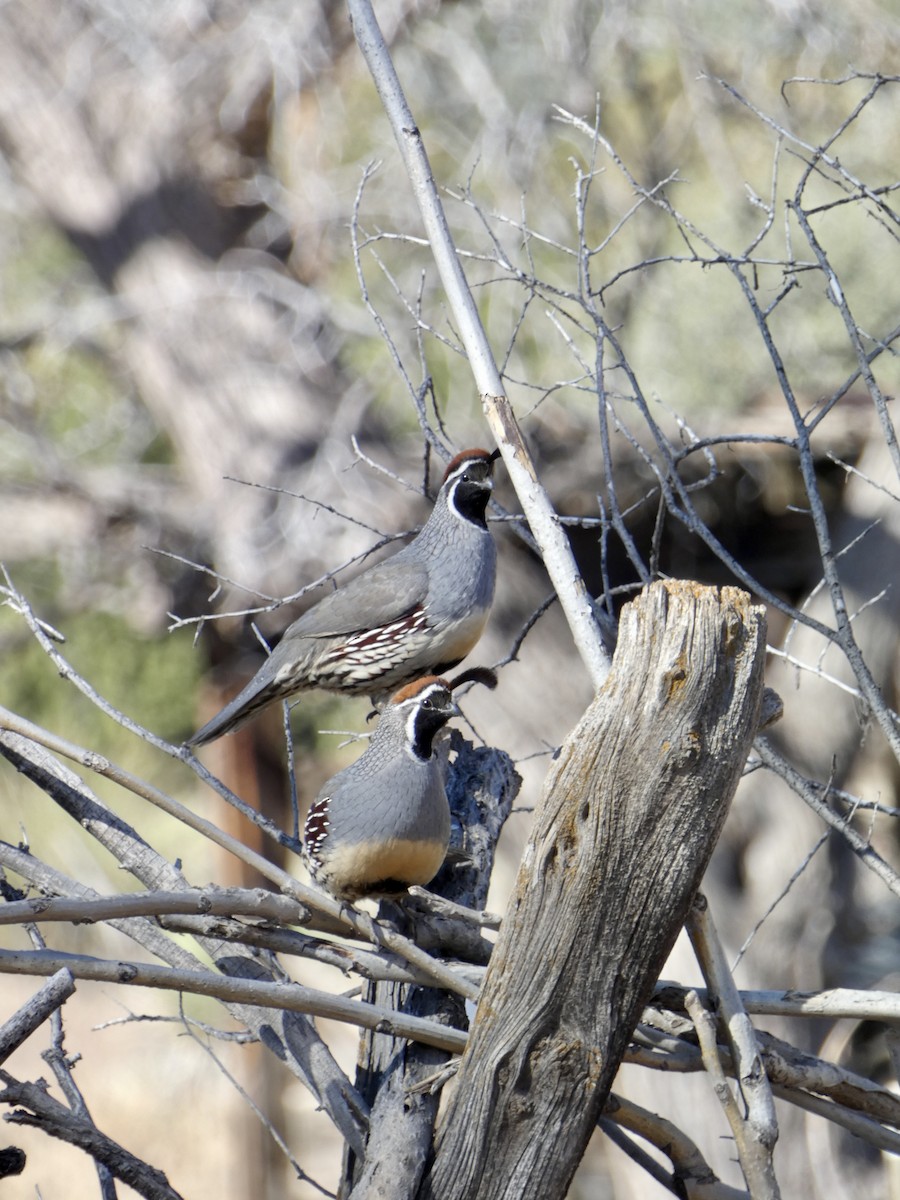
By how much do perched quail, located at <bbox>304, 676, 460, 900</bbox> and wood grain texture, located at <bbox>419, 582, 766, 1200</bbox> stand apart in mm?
520

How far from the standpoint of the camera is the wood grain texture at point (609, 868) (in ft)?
5.63

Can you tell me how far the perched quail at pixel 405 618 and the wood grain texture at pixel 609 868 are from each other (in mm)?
1604

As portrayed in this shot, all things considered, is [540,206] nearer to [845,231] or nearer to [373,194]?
[373,194]

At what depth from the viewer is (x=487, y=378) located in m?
2.29

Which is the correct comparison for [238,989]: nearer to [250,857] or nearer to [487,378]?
[250,857]

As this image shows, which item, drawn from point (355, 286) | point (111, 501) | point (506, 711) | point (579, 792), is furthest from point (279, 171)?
point (579, 792)

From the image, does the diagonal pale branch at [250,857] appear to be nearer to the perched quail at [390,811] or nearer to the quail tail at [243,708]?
the perched quail at [390,811]

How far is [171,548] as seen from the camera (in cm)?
723

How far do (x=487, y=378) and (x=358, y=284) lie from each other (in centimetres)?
520

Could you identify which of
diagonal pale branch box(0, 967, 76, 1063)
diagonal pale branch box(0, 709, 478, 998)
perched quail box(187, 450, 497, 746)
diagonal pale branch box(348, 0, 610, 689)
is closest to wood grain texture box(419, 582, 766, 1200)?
diagonal pale branch box(0, 709, 478, 998)

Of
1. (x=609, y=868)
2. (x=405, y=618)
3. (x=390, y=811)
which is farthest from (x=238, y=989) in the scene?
(x=405, y=618)

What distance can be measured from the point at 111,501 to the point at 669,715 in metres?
6.05

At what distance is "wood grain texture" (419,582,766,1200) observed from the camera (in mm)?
1717

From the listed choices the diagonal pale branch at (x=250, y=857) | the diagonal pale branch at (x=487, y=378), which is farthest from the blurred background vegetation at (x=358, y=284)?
the diagonal pale branch at (x=250, y=857)
